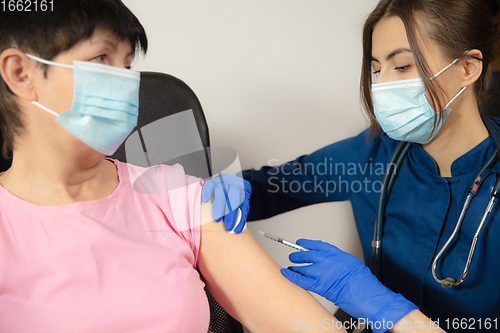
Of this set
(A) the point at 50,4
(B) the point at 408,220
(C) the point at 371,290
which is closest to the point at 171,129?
(A) the point at 50,4

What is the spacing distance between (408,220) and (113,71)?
1012mm

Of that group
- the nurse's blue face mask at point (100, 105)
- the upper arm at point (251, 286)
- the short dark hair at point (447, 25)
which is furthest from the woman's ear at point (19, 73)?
the short dark hair at point (447, 25)

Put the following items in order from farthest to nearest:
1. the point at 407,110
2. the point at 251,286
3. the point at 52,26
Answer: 1. the point at 407,110
2. the point at 251,286
3. the point at 52,26

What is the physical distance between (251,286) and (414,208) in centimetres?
66

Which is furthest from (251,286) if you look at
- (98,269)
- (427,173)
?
(427,173)

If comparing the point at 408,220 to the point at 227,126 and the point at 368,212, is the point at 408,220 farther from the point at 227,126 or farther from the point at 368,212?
the point at 227,126

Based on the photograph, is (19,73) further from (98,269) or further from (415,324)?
(415,324)

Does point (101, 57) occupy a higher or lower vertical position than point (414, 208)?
higher

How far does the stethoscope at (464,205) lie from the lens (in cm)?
109

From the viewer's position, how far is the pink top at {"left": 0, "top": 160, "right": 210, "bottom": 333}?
0.76 m

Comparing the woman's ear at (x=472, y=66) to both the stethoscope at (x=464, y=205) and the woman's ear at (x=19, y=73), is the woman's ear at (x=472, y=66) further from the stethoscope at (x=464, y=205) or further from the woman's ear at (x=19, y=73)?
the woman's ear at (x=19, y=73)

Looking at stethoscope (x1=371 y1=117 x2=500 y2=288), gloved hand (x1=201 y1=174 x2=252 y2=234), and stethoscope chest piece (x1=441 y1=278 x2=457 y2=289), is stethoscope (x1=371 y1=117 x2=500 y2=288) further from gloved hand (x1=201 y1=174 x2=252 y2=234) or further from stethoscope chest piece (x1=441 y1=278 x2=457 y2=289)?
gloved hand (x1=201 y1=174 x2=252 y2=234)

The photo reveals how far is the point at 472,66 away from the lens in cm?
117

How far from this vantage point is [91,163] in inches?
35.1
